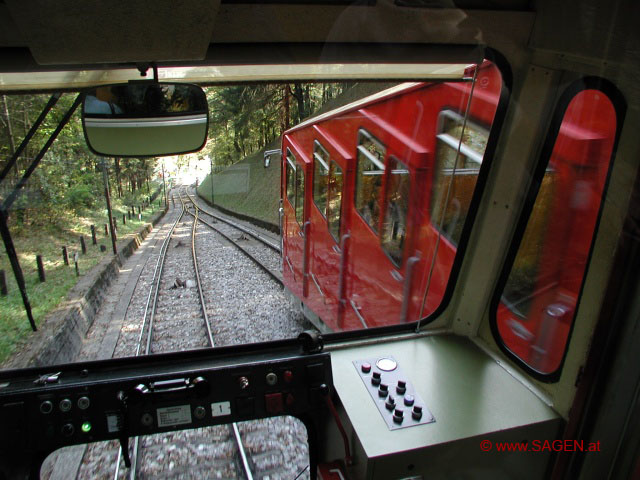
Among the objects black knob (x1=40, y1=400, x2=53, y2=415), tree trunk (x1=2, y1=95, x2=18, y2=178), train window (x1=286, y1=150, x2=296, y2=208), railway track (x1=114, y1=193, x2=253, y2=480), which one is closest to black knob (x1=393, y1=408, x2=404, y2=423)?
black knob (x1=40, y1=400, x2=53, y2=415)

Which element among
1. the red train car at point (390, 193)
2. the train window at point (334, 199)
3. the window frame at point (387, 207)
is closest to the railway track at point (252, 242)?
the red train car at point (390, 193)

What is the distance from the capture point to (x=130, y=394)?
1.68 m

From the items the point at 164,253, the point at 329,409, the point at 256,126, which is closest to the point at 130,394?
the point at 329,409

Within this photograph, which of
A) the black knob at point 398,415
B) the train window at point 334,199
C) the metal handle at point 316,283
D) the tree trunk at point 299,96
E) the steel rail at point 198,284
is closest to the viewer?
the black knob at point 398,415

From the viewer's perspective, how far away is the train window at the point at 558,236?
64.4 inches

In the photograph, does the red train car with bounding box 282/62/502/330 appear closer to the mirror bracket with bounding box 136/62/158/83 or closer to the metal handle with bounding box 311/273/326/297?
the metal handle with bounding box 311/273/326/297

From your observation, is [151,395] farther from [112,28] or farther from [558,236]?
[558,236]

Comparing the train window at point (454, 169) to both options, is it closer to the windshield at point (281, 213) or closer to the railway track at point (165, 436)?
the windshield at point (281, 213)

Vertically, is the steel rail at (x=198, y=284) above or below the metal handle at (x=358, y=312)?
below

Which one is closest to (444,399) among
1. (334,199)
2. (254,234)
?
(334,199)

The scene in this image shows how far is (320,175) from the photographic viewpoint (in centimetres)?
433

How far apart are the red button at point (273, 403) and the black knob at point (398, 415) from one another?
516 mm

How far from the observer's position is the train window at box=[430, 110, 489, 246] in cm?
223

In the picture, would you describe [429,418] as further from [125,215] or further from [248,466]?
[125,215]
